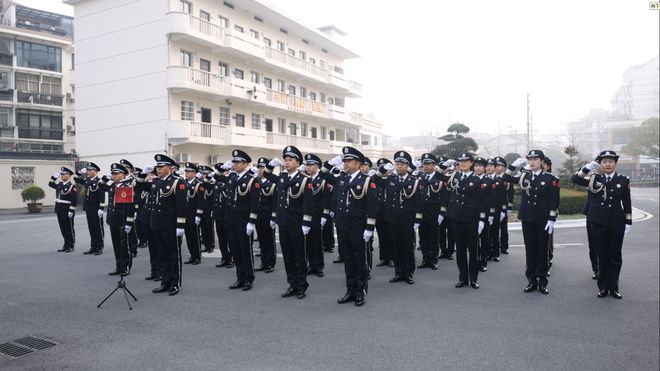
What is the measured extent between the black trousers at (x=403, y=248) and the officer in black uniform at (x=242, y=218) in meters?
2.56

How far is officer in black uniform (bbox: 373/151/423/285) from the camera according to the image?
836cm

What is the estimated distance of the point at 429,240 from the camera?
9836mm

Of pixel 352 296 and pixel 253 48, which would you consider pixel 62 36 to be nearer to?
pixel 253 48

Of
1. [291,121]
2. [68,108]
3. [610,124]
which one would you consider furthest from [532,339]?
[610,124]

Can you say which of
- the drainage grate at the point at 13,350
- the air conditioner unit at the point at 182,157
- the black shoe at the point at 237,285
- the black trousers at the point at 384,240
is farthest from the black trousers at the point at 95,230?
the air conditioner unit at the point at 182,157

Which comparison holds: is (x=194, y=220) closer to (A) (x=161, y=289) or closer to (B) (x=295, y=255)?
(A) (x=161, y=289)

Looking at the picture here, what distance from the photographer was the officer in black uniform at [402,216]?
27.4 feet

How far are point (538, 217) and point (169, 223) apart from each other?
5.99m

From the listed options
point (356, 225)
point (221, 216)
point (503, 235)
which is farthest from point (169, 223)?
point (503, 235)

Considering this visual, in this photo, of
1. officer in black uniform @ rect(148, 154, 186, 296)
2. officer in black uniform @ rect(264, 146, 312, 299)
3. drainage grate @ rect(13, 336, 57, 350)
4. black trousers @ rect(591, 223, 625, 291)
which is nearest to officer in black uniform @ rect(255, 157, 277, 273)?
officer in black uniform @ rect(264, 146, 312, 299)

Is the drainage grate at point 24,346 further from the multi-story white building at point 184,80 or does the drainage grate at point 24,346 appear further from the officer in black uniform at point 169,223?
the multi-story white building at point 184,80

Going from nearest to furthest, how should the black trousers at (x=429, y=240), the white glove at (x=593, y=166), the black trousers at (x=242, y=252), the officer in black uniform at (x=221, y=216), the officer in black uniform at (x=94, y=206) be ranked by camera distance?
the white glove at (x=593, y=166)
the black trousers at (x=242, y=252)
the black trousers at (x=429, y=240)
the officer in black uniform at (x=221, y=216)
the officer in black uniform at (x=94, y=206)

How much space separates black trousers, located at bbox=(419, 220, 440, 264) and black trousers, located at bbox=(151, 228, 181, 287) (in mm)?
4847

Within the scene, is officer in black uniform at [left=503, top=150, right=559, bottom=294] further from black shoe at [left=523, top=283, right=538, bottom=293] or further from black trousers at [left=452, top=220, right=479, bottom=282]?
black trousers at [left=452, top=220, right=479, bottom=282]
